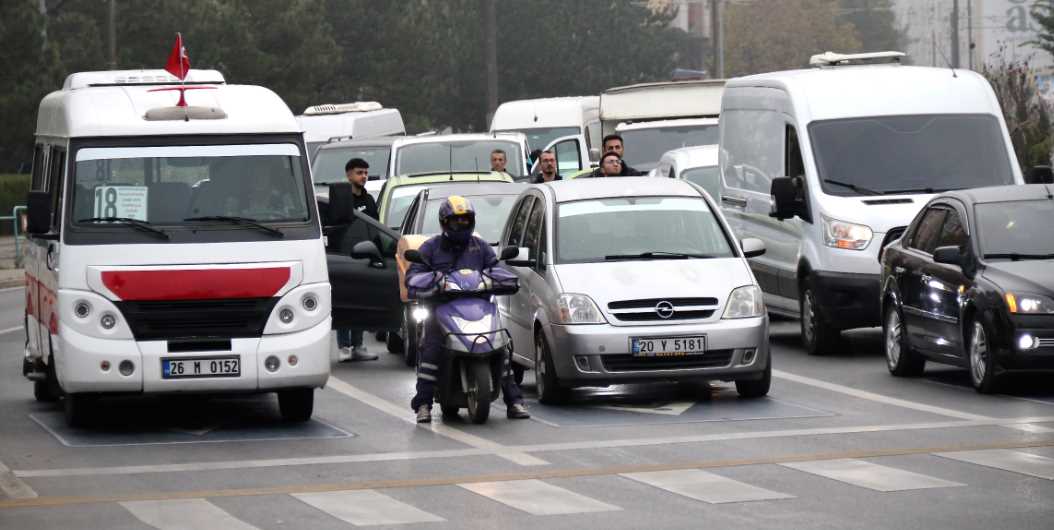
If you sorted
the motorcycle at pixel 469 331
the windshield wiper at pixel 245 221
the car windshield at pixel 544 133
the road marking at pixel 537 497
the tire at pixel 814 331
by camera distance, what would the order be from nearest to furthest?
the road marking at pixel 537 497 < the windshield wiper at pixel 245 221 < the motorcycle at pixel 469 331 < the tire at pixel 814 331 < the car windshield at pixel 544 133

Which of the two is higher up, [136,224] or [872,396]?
[136,224]

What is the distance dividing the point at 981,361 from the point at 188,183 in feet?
19.6

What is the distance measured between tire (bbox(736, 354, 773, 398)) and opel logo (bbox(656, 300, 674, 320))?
0.76 meters

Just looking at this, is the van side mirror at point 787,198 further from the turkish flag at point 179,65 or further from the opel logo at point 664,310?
the turkish flag at point 179,65

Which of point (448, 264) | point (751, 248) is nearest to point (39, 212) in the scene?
point (448, 264)

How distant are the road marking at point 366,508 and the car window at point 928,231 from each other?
24.5ft

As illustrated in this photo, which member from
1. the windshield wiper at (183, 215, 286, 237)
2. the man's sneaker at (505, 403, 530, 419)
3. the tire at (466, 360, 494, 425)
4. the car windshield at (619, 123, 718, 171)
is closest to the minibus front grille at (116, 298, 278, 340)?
the windshield wiper at (183, 215, 286, 237)

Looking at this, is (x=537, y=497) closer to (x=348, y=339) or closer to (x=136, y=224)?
(x=136, y=224)

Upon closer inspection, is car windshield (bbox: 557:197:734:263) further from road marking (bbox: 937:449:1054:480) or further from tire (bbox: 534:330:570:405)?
road marking (bbox: 937:449:1054:480)

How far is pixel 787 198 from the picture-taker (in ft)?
65.1

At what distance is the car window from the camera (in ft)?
57.5

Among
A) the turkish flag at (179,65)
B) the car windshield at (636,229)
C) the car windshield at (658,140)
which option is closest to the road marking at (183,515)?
the turkish flag at (179,65)

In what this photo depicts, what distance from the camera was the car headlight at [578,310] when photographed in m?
15.5

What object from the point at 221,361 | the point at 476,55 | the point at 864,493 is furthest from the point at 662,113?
the point at 476,55
